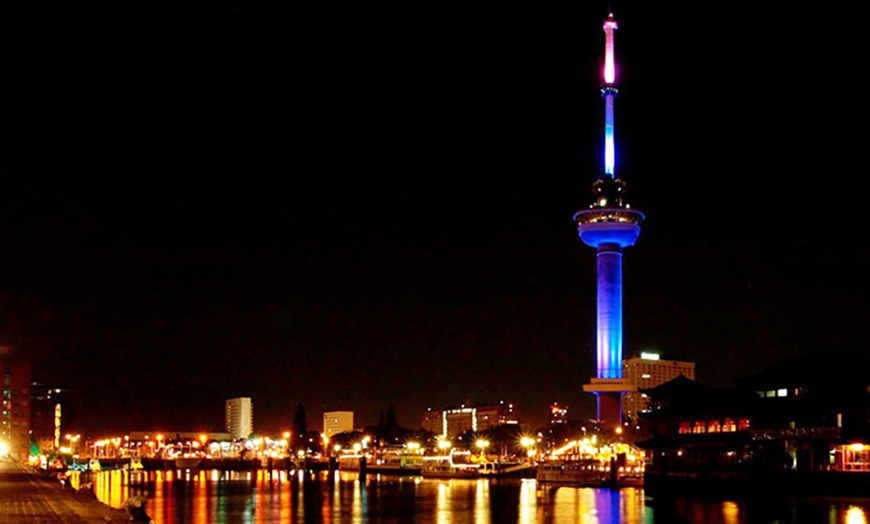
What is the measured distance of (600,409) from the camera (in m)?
162

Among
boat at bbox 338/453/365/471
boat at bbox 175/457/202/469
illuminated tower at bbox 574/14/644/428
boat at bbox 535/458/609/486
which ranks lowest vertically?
boat at bbox 175/457/202/469

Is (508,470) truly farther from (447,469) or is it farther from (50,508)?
(50,508)

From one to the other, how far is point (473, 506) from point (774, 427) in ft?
81.0

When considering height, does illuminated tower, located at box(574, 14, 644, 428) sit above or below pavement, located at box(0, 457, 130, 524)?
above

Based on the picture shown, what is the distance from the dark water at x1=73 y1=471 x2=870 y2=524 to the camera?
60719mm

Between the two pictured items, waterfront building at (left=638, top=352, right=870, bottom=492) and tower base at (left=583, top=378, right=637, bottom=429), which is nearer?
waterfront building at (left=638, top=352, right=870, bottom=492)

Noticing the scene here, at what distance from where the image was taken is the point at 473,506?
240 ft

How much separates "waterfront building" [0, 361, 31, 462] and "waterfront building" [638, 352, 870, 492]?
363 feet

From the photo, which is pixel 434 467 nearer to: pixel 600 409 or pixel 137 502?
pixel 600 409

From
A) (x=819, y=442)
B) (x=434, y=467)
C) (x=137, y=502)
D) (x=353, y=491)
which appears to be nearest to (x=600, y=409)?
(x=434, y=467)

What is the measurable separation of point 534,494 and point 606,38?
338 ft

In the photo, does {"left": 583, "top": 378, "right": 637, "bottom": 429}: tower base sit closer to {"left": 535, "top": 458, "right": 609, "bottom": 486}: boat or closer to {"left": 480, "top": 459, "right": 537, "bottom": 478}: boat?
{"left": 480, "top": 459, "right": 537, "bottom": 478}: boat

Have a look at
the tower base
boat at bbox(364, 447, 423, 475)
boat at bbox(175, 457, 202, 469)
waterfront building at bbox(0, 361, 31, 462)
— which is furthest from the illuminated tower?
waterfront building at bbox(0, 361, 31, 462)

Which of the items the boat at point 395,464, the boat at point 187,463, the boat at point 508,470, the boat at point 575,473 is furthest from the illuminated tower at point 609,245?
the boat at point 187,463
